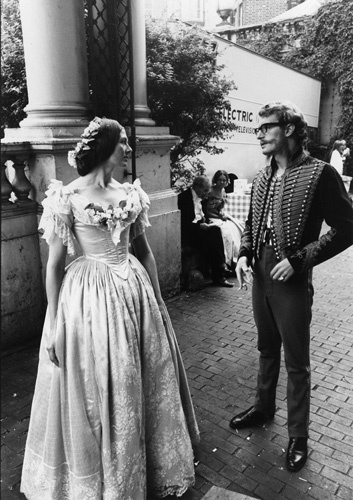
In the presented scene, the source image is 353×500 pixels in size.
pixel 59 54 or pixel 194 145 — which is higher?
pixel 59 54

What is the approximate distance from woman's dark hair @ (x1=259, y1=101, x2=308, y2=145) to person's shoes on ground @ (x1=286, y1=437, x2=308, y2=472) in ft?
6.25

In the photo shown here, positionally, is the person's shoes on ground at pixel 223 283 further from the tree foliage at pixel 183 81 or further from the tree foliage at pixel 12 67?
the tree foliage at pixel 12 67

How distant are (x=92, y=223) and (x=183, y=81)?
4.96 meters

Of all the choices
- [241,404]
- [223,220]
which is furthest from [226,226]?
[241,404]

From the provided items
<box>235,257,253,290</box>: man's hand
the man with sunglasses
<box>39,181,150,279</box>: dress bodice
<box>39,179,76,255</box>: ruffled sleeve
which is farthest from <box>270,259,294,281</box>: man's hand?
<box>39,179,76,255</box>: ruffled sleeve

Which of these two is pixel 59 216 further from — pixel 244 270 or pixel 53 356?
pixel 244 270

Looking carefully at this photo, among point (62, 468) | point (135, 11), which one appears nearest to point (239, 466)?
point (62, 468)

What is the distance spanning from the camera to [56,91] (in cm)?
454

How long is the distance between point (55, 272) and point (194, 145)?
576 cm

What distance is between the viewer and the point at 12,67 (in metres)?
5.91

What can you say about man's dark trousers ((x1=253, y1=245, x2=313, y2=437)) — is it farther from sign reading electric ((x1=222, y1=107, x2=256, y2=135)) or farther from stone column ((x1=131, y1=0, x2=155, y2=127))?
sign reading electric ((x1=222, y1=107, x2=256, y2=135))

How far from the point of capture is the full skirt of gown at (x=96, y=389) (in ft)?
7.34

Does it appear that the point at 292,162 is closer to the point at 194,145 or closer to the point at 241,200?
the point at 194,145

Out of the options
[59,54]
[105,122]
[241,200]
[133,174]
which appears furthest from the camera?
[241,200]
